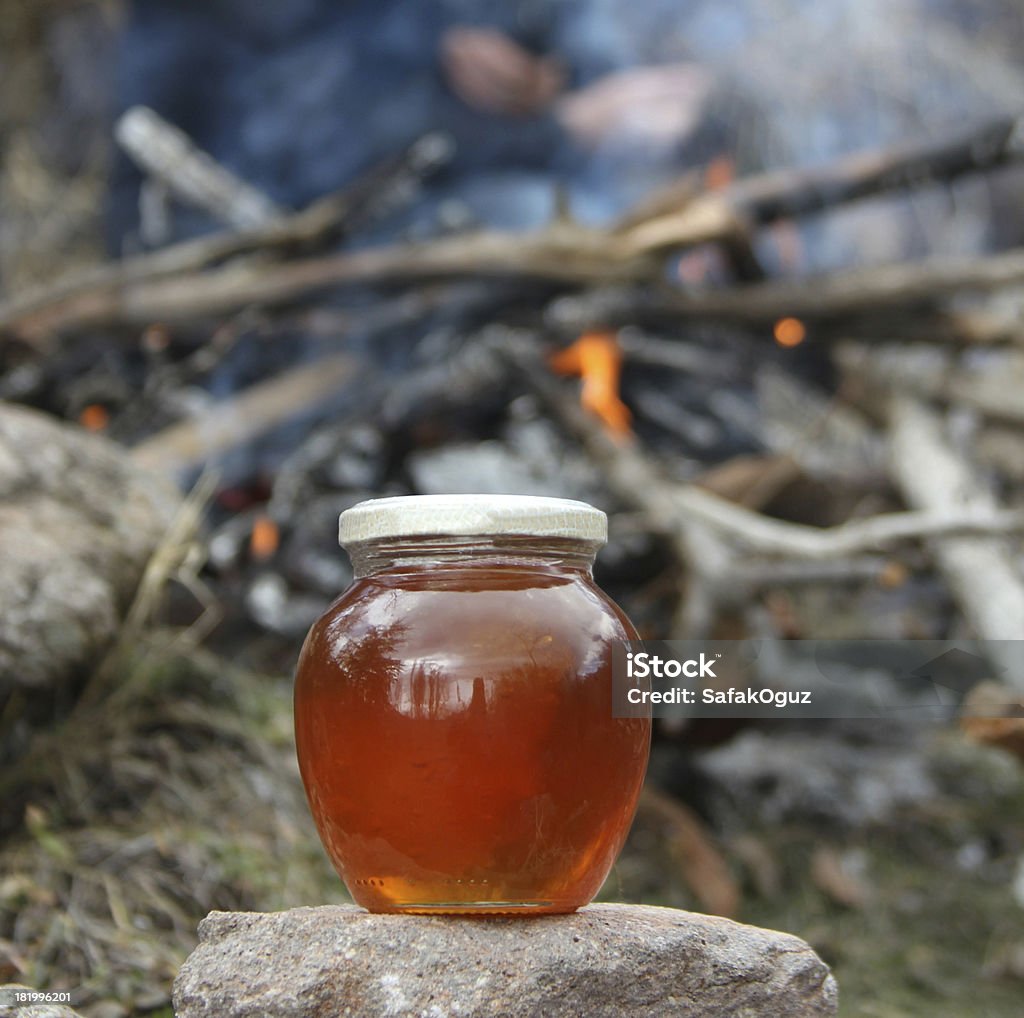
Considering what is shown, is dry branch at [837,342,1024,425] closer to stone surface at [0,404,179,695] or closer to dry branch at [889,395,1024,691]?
dry branch at [889,395,1024,691]

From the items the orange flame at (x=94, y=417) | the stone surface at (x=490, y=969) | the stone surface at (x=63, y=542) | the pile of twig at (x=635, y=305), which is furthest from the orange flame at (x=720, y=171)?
the stone surface at (x=490, y=969)

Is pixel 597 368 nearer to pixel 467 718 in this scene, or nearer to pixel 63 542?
pixel 63 542

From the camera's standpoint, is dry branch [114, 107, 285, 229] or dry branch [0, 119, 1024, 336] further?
dry branch [114, 107, 285, 229]

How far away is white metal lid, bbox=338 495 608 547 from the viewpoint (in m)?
1.35

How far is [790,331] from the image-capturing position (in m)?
4.00

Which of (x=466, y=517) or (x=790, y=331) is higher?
(x=790, y=331)

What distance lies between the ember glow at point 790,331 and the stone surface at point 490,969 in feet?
9.23

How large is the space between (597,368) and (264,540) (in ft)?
4.29

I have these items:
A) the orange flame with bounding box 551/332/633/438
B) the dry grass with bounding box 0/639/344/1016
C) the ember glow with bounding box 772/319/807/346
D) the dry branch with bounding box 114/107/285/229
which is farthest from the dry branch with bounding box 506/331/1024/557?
the dry branch with bounding box 114/107/285/229

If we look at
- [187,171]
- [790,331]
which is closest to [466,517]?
[790,331]

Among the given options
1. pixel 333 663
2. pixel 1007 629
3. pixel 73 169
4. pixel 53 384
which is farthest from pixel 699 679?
pixel 73 169

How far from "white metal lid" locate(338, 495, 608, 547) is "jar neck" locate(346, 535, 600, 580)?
0.01m

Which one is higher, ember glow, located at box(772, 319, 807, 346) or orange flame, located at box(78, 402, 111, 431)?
ember glow, located at box(772, 319, 807, 346)

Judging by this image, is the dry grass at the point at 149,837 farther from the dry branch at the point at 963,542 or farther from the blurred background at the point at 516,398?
the dry branch at the point at 963,542
